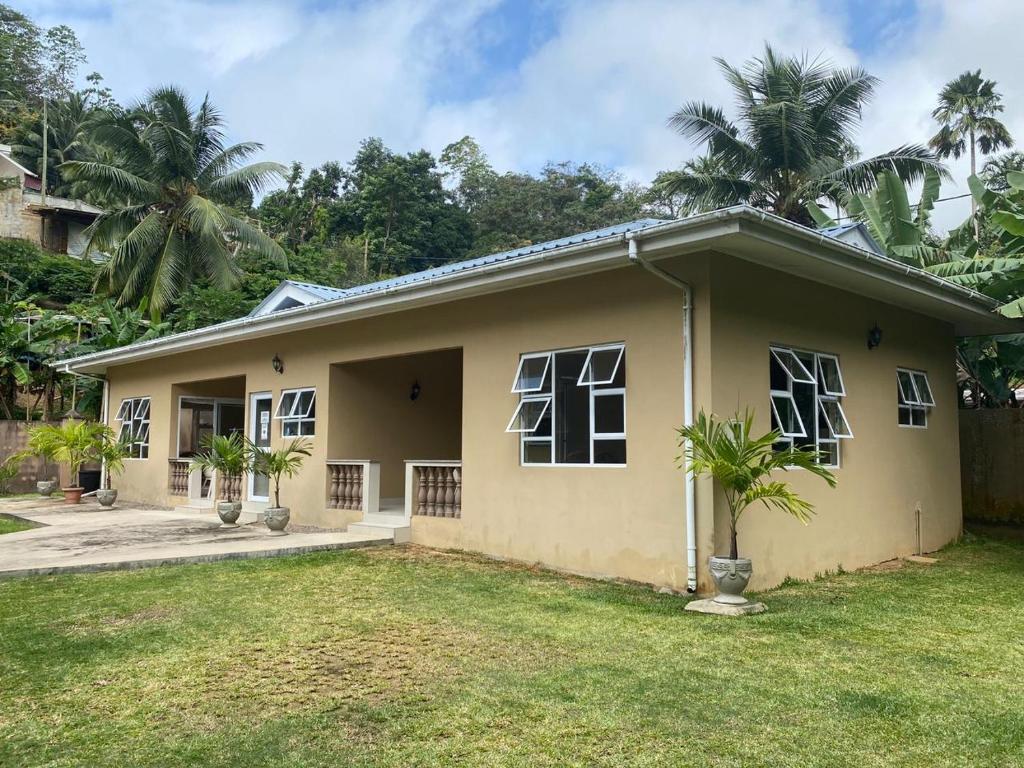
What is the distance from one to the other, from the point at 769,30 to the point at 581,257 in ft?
58.3

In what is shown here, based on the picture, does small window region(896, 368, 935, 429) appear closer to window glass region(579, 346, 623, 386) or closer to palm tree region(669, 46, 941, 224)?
window glass region(579, 346, 623, 386)

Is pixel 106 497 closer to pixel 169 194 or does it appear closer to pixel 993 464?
pixel 169 194

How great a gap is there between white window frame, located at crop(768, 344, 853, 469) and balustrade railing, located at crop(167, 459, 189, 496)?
1103 cm

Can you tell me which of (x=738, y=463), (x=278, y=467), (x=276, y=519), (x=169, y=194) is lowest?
(x=276, y=519)

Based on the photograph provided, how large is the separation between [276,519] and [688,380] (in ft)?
20.0

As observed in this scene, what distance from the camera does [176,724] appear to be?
3912mm

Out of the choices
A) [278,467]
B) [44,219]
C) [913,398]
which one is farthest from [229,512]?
[44,219]

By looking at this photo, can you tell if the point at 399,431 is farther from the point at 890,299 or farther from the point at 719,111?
the point at 719,111

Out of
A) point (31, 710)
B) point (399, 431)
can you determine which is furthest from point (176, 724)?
point (399, 431)

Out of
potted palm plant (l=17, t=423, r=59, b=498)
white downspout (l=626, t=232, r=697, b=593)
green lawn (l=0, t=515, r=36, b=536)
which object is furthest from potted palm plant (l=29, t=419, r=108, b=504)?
white downspout (l=626, t=232, r=697, b=593)

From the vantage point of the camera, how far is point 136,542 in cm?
985

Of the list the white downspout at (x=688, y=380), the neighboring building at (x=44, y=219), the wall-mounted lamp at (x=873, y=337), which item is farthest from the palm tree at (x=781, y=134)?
the neighboring building at (x=44, y=219)

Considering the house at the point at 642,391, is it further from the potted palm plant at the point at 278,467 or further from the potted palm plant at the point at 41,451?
the potted palm plant at the point at 41,451

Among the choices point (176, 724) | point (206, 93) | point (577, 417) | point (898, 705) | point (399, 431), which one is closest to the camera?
point (176, 724)
